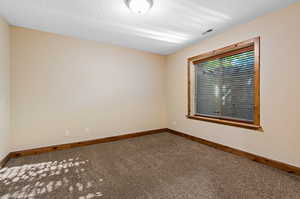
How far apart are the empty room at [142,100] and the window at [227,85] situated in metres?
0.02

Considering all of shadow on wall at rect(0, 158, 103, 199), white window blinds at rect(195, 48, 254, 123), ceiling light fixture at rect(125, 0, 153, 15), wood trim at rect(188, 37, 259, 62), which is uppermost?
ceiling light fixture at rect(125, 0, 153, 15)

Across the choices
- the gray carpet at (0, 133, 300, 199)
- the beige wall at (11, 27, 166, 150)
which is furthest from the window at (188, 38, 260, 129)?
the beige wall at (11, 27, 166, 150)

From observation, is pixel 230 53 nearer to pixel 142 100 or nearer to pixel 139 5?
pixel 139 5

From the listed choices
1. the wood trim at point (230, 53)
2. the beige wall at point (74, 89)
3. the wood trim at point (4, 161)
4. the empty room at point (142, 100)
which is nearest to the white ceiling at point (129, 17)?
the empty room at point (142, 100)

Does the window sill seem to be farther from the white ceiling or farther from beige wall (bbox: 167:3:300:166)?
the white ceiling

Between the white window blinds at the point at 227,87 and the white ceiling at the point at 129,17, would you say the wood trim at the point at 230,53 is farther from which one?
the white ceiling at the point at 129,17

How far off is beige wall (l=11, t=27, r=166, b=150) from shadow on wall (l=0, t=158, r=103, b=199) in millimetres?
824

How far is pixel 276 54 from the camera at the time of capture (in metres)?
2.29

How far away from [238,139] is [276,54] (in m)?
1.65

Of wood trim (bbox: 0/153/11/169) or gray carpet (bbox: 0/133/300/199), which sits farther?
wood trim (bbox: 0/153/11/169)

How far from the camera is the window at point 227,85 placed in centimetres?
266

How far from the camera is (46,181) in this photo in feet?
6.43

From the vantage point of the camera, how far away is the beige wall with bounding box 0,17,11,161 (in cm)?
239

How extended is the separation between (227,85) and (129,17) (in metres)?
2.49
